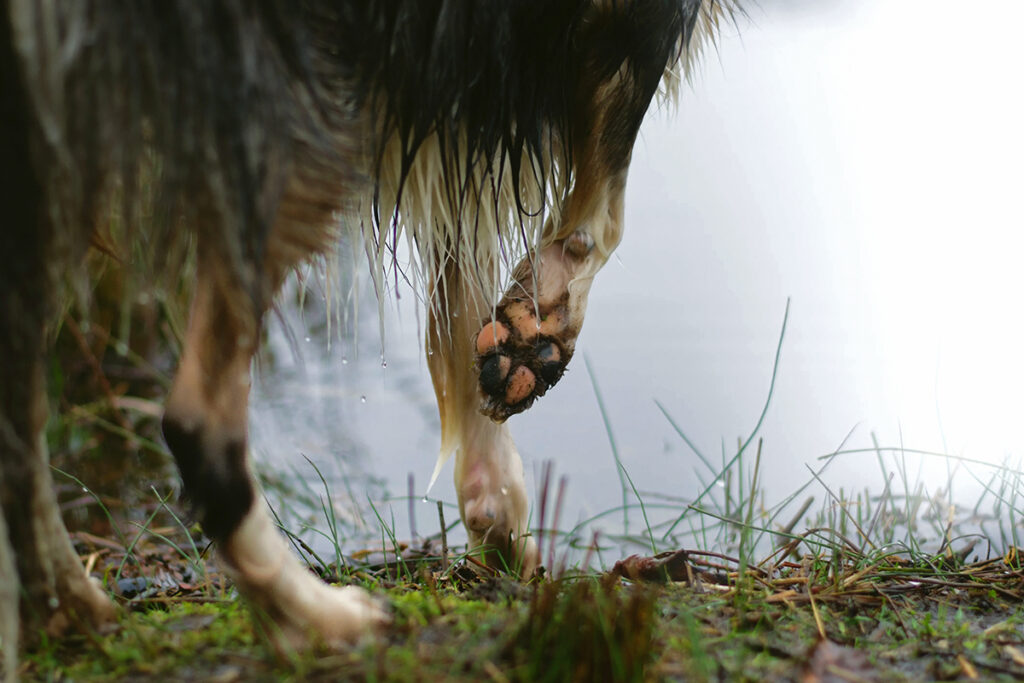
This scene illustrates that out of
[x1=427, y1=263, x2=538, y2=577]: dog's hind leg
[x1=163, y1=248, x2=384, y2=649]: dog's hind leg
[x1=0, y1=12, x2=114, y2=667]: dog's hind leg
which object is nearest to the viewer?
[x1=0, y1=12, x2=114, y2=667]: dog's hind leg

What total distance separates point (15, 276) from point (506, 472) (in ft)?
3.95

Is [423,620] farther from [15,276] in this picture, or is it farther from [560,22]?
[560,22]

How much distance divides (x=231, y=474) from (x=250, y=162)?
0.40 metres

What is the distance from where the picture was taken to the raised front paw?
1570 millimetres

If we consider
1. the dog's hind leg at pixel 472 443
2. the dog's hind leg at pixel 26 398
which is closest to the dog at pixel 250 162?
the dog's hind leg at pixel 26 398

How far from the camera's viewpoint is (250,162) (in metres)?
0.96

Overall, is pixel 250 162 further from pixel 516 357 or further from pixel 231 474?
pixel 516 357

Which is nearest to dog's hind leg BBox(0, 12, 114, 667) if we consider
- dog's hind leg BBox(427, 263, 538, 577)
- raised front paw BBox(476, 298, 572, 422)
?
raised front paw BBox(476, 298, 572, 422)

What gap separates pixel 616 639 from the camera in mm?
949

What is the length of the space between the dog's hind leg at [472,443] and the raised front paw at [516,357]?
0.86 feet

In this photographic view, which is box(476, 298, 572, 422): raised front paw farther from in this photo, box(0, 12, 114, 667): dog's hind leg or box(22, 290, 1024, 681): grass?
box(0, 12, 114, 667): dog's hind leg

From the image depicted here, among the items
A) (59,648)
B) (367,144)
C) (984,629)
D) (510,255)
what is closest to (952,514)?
→ (984,629)

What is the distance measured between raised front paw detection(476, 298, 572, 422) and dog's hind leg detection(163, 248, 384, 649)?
554 millimetres

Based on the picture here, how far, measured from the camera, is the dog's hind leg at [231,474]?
3.53 feet
